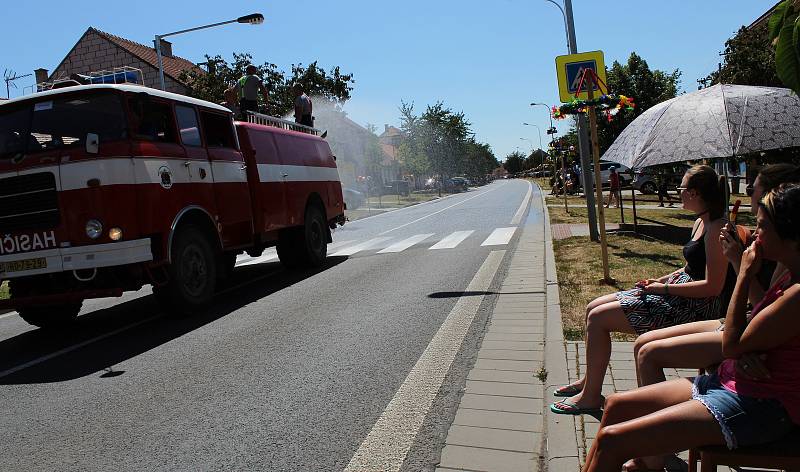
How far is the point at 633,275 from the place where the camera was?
7711 mm

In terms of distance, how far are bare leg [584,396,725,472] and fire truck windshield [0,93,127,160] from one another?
6.26m

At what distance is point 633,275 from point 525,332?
2.64 meters

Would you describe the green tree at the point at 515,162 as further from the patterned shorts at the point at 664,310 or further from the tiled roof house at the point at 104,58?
the patterned shorts at the point at 664,310

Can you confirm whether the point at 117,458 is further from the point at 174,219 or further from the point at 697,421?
the point at 174,219

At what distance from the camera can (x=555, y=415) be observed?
12.1 ft

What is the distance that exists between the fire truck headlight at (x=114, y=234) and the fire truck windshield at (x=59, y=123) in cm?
103

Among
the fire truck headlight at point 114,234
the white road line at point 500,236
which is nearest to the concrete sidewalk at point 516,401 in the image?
the fire truck headlight at point 114,234

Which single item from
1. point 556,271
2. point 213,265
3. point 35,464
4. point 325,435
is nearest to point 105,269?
point 213,265

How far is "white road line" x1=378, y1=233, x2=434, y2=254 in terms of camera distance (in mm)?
13805

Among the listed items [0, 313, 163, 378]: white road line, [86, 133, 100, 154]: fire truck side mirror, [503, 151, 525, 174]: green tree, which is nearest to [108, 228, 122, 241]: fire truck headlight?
[86, 133, 100, 154]: fire truck side mirror

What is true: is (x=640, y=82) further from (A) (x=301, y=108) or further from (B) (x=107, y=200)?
(B) (x=107, y=200)

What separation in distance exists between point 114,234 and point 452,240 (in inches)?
376

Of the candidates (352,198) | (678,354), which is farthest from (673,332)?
(352,198)

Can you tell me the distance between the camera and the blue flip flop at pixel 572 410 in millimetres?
3680
